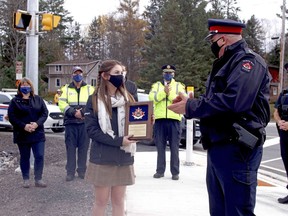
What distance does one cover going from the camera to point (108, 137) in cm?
439

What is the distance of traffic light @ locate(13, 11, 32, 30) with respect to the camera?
30.5 feet

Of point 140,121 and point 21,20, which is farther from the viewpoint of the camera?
point 21,20

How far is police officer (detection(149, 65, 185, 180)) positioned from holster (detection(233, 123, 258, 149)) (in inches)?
181

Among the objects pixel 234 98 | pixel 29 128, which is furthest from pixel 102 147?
pixel 29 128

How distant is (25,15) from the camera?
30.6 feet

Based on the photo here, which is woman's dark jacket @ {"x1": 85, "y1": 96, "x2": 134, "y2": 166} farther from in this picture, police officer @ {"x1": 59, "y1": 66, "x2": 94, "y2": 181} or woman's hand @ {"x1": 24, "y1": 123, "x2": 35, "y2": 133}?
police officer @ {"x1": 59, "y1": 66, "x2": 94, "y2": 181}

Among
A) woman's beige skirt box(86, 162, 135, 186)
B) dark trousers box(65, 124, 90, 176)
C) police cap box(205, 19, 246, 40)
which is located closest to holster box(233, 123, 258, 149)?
police cap box(205, 19, 246, 40)

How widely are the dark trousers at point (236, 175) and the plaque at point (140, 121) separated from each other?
3.04ft

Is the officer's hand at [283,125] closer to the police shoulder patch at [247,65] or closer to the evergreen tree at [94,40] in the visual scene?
the police shoulder patch at [247,65]

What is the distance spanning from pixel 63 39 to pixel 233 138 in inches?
2453

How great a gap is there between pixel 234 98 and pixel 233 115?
199 millimetres

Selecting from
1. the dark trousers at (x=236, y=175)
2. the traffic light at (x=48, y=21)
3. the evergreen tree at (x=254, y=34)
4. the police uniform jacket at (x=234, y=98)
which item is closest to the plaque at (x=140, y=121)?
the police uniform jacket at (x=234, y=98)

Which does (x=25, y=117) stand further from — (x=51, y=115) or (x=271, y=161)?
(x=51, y=115)

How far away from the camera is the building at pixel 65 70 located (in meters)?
49.3
